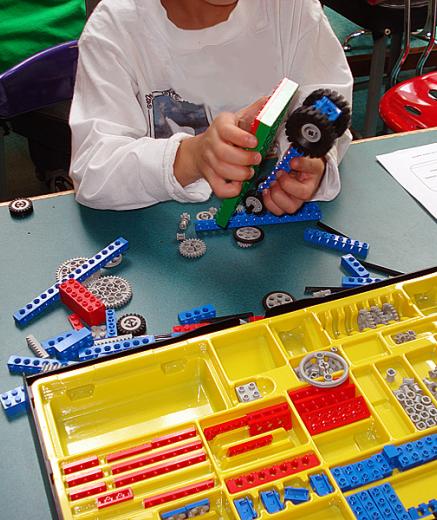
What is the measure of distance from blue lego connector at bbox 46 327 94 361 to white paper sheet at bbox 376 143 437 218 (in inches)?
20.4

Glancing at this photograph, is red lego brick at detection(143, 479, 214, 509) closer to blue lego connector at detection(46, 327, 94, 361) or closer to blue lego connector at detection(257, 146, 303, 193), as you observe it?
blue lego connector at detection(46, 327, 94, 361)

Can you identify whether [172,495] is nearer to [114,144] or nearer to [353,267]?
[353,267]

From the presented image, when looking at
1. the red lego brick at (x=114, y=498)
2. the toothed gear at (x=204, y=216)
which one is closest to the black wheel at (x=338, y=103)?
the toothed gear at (x=204, y=216)

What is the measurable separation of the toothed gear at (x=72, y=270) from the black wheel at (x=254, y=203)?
0.76 ft

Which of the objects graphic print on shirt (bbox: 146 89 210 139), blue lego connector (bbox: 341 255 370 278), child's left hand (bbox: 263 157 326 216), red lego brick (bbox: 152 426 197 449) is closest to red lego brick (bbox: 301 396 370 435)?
red lego brick (bbox: 152 426 197 449)

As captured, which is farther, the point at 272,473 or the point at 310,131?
the point at 310,131

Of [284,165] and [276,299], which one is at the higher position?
[284,165]

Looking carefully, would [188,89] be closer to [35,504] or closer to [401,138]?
[401,138]

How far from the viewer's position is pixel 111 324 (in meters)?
0.75

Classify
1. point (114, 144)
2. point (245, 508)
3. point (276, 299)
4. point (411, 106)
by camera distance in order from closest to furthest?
point (245, 508) < point (276, 299) < point (114, 144) < point (411, 106)

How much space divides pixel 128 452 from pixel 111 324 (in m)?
0.19

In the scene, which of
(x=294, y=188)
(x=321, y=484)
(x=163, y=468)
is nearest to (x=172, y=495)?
(x=163, y=468)

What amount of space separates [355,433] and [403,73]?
2016 mm

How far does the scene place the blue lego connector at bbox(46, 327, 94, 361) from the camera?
710mm
